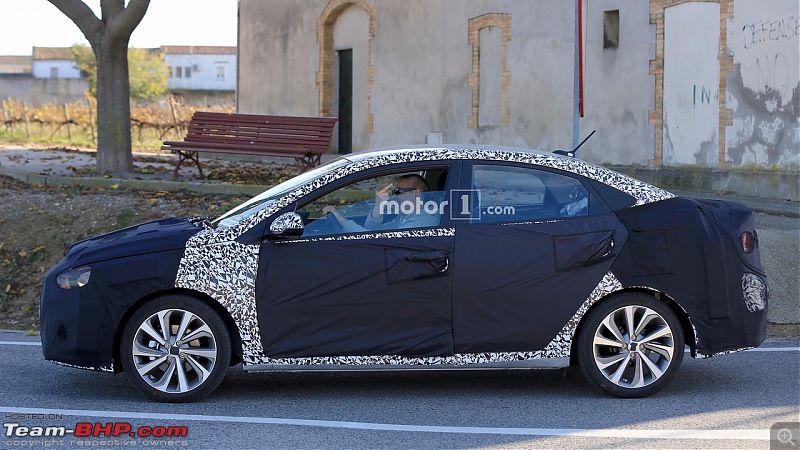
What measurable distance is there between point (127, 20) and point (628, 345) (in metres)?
12.3

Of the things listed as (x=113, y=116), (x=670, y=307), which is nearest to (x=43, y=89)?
(x=113, y=116)

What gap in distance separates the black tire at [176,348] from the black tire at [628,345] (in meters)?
2.30

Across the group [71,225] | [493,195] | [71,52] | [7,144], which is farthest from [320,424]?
[71,52]

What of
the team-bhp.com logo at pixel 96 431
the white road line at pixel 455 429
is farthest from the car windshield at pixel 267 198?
the team-bhp.com logo at pixel 96 431

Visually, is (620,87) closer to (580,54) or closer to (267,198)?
(580,54)

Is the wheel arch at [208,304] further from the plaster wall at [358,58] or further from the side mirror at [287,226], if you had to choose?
the plaster wall at [358,58]

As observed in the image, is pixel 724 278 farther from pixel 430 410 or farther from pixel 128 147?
pixel 128 147

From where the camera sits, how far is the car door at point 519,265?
721 cm

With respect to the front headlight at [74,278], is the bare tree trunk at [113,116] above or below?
above

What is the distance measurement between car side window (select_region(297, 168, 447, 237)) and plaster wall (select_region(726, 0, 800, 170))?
11.5m

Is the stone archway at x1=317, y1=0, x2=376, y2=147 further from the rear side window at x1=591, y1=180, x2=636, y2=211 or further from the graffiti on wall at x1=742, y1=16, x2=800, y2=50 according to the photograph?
the rear side window at x1=591, y1=180, x2=636, y2=211

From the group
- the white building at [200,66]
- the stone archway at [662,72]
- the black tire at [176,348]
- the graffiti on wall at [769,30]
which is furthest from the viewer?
the white building at [200,66]

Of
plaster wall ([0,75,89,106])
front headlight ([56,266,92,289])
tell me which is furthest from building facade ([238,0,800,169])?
plaster wall ([0,75,89,106])

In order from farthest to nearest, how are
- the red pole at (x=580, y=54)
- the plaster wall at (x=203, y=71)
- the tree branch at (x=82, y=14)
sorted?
the plaster wall at (x=203, y=71), the tree branch at (x=82, y=14), the red pole at (x=580, y=54)
